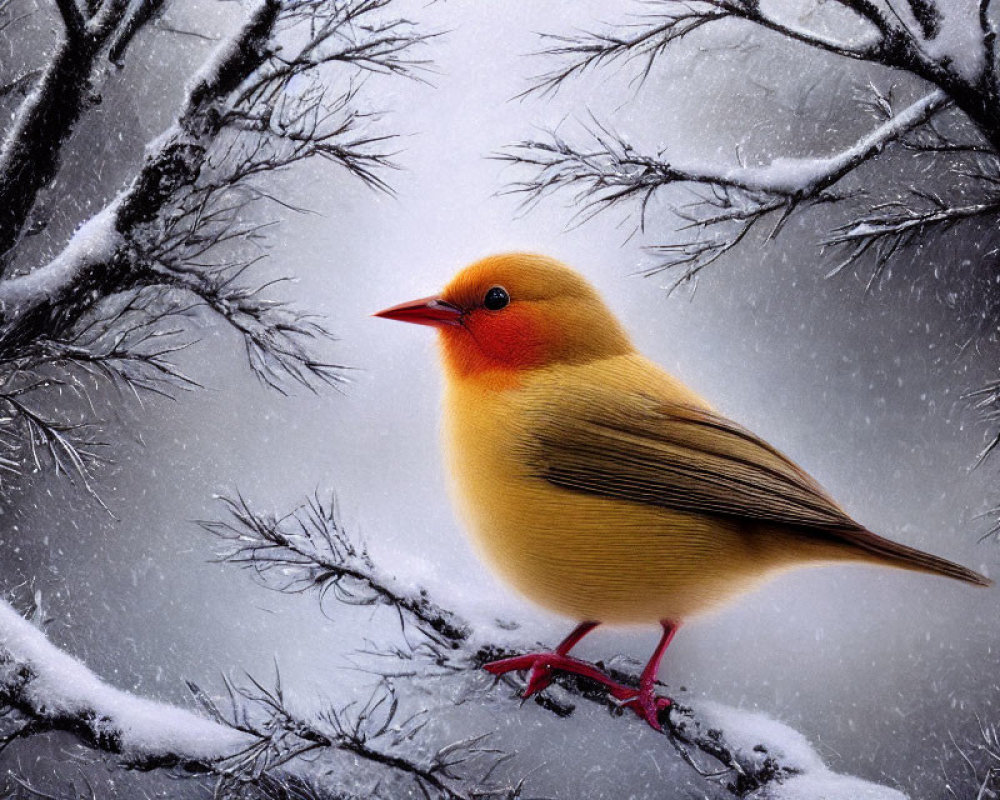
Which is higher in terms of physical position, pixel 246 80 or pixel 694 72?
pixel 694 72

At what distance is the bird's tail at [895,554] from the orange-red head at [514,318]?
392mm

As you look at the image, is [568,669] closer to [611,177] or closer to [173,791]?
[173,791]

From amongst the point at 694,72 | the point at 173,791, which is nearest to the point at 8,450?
the point at 173,791

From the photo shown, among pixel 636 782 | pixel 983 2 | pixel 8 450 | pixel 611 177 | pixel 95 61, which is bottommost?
pixel 8 450

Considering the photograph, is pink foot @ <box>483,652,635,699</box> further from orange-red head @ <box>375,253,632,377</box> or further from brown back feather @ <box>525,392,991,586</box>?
orange-red head @ <box>375,253,632,377</box>

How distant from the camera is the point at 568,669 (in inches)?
50.6

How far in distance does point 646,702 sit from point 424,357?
22.7 inches

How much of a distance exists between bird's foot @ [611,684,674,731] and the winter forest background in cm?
2

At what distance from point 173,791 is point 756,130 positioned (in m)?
1.28

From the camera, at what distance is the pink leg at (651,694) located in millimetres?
1257

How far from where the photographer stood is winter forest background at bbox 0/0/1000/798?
128 cm

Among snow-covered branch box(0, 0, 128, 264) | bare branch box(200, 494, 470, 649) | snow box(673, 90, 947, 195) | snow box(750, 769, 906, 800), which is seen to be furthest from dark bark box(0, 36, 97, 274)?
snow box(750, 769, 906, 800)

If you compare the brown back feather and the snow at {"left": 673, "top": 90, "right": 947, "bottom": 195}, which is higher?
the snow at {"left": 673, "top": 90, "right": 947, "bottom": 195}

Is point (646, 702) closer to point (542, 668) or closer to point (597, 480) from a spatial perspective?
point (542, 668)
